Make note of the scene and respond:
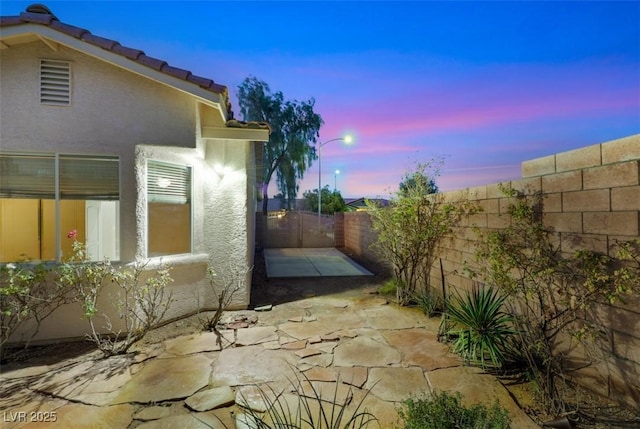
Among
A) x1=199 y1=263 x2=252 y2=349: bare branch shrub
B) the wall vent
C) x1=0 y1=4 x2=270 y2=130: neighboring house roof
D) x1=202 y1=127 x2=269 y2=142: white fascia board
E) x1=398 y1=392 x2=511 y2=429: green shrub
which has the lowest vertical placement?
x1=398 y1=392 x2=511 y2=429: green shrub

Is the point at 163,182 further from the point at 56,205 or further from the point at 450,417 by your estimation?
→ the point at 450,417

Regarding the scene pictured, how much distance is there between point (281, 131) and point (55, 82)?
74.1 ft

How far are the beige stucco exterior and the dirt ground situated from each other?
0.34m

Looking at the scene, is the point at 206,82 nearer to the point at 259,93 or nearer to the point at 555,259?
the point at 555,259

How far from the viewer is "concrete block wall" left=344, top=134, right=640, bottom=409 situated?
290 centimetres

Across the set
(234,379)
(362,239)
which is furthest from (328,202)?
(234,379)

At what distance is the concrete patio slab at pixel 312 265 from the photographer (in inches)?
415

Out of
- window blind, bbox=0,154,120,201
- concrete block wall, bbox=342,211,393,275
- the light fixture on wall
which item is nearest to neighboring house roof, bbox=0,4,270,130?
window blind, bbox=0,154,120,201

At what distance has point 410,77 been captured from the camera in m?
15.4

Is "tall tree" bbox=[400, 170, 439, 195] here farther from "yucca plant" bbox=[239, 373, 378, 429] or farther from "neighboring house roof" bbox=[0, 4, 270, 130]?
"yucca plant" bbox=[239, 373, 378, 429]

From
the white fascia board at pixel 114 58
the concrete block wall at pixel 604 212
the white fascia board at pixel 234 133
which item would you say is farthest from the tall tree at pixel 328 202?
the concrete block wall at pixel 604 212

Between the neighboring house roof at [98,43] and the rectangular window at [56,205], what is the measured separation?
1.87m

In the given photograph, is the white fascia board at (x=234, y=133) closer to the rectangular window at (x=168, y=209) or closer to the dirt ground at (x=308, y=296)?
the rectangular window at (x=168, y=209)

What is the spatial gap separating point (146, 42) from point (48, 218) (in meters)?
21.8
